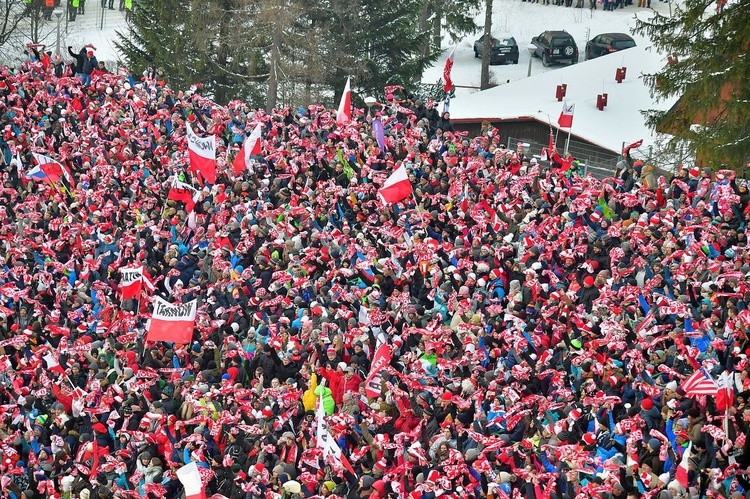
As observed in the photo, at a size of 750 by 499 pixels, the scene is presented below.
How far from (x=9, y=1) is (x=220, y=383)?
2827cm

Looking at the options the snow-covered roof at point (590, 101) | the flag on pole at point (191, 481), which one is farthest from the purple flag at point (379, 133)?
the flag on pole at point (191, 481)

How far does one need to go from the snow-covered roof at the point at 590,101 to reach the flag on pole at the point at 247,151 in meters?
7.91

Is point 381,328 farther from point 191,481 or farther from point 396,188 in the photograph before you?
point 396,188

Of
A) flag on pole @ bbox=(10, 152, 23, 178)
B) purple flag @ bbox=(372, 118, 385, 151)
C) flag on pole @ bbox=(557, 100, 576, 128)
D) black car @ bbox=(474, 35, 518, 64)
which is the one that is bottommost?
flag on pole @ bbox=(10, 152, 23, 178)

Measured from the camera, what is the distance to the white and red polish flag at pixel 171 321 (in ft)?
54.4

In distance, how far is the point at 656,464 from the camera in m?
12.4

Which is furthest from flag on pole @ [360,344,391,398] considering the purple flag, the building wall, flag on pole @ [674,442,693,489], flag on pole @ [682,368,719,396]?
the building wall

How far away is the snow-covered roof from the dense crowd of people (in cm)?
627

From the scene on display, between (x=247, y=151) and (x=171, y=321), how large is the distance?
23.4 ft

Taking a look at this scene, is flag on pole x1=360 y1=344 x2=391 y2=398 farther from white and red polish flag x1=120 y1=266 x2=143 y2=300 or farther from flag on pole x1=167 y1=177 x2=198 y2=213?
flag on pole x1=167 y1=177 x2=198 y2=213

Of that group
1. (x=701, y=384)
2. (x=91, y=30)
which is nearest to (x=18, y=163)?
(x=701, y=384)

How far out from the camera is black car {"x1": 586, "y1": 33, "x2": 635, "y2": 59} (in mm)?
37906

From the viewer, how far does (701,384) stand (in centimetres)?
1290

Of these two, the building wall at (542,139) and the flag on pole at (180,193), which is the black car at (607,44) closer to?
the building wall at (542,139)
